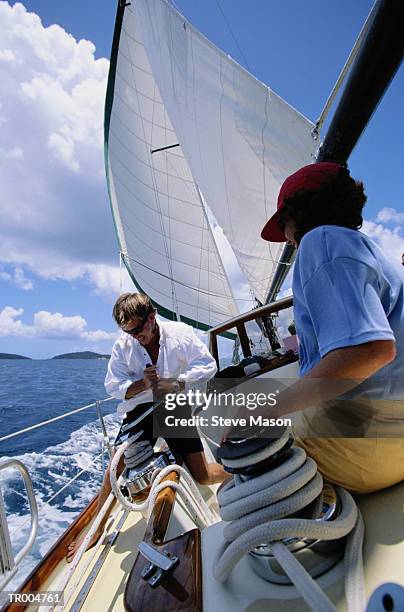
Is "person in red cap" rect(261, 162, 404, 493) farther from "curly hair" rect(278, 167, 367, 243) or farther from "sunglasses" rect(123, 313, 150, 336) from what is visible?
"sunglasses" rect(123, 313, 150, 336)

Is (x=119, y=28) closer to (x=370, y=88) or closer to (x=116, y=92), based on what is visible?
(x=116, y=92)

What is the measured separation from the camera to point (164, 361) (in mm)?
1987

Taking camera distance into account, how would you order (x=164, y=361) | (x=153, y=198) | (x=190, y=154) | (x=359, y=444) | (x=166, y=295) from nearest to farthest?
(x=359, y=444), (x=164, y=361), (x=190, y=154), (x=153, y=198), (x=166, y=295)

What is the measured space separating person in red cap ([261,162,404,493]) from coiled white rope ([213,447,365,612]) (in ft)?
0.31

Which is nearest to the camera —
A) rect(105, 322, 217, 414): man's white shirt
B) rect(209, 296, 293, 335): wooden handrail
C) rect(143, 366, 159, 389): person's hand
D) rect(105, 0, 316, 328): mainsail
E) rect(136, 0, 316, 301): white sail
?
rect(143, 366, 159, 389): person's hand

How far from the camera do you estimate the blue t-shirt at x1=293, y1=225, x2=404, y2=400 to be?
1.86ft


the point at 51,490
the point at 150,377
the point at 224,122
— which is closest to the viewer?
the point at 150,377

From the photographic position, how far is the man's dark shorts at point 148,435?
1616 mm

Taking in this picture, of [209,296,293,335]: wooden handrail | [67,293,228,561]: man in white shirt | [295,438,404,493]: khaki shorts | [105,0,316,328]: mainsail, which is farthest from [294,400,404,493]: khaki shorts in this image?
[105,0,316,328]: mainsail

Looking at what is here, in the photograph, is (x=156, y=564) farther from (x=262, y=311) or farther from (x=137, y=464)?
(x=262, y=311)

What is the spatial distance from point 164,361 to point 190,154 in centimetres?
452

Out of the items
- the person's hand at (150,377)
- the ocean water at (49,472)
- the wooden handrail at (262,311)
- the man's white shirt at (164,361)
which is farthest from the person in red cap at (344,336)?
the wooden handrail at (262,311)

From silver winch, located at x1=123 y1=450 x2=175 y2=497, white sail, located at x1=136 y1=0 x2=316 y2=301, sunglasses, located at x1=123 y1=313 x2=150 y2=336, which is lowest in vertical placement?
silver winch, located at x1=123 y1=450 x2=175 y2=497

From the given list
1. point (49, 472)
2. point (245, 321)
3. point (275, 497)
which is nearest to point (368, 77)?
point (275, 497)
